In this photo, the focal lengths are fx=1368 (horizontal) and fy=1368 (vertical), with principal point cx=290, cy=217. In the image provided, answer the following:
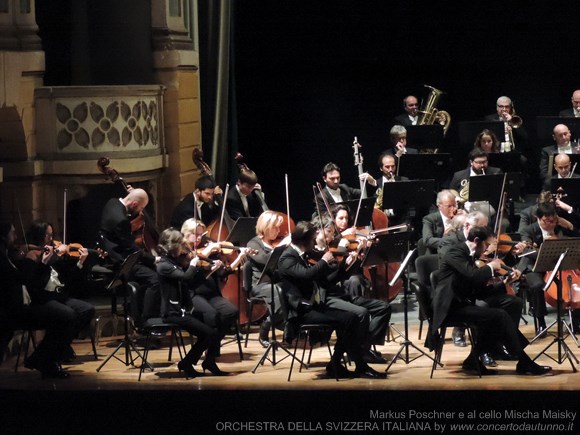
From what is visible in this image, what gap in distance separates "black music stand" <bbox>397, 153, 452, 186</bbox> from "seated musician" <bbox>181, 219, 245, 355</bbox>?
2074 millimetres

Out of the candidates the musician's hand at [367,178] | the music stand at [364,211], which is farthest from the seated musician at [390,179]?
the music stand at [364,211]

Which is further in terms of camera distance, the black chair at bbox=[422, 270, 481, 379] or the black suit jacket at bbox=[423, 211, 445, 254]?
the black suit jacket at bbox=[423, 211, 445, 254]

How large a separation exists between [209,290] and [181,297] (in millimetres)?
282

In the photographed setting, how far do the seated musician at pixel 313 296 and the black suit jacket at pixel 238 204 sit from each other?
1.71m

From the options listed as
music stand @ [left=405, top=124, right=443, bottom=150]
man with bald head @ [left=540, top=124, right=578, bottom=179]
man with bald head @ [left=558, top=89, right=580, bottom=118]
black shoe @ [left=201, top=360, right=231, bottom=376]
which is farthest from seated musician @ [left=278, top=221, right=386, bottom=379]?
man with bald head @ [left=558, top=89, right=580, bottom=118]

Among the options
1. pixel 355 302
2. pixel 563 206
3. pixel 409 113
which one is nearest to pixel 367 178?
pixel 409 113

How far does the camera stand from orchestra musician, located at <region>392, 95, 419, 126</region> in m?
12.0

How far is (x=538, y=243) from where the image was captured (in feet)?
31.9

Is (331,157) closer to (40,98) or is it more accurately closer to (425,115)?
(425,115)

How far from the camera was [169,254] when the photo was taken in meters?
8.70

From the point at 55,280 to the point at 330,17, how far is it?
15.7 ft

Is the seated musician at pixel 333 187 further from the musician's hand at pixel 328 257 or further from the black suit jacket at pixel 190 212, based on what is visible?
the musician's hand at pixel 328 257

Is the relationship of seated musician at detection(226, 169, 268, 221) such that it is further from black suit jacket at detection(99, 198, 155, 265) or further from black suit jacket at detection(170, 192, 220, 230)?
black suit jacket at detection(99, 198, 155, 265)

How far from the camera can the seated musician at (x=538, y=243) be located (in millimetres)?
9469
